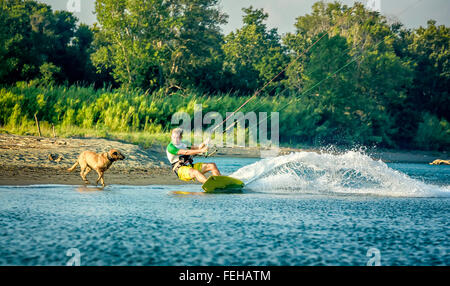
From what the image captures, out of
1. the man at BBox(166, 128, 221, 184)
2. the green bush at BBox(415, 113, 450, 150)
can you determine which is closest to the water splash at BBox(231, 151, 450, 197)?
the man at BBox(166, 128, 221, 184)

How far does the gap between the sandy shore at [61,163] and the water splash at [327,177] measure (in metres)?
1.92

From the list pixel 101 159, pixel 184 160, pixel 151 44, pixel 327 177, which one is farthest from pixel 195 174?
pixel 151 44

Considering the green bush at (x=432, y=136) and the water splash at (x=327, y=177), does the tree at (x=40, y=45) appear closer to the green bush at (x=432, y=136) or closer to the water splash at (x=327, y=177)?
the water splash at (x=327, y=177)

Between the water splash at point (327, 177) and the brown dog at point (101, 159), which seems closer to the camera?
the brown dog at point (101, 159)

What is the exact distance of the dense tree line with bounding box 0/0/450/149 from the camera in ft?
97.8

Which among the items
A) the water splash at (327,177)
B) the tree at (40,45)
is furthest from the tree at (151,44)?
the water splash at (327,177)

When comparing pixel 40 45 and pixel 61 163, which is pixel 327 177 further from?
pixel 40 45

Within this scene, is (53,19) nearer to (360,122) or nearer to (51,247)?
(360,122)

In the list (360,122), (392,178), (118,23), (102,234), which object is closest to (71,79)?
(118,23)

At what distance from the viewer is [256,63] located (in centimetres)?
3988

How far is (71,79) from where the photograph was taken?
3247 centimetres

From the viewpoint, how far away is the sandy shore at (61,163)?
419 inches

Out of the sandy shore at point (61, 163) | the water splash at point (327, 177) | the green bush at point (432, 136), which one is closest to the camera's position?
the sandy shore at point (61, 163)

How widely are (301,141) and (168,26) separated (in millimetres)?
10423
